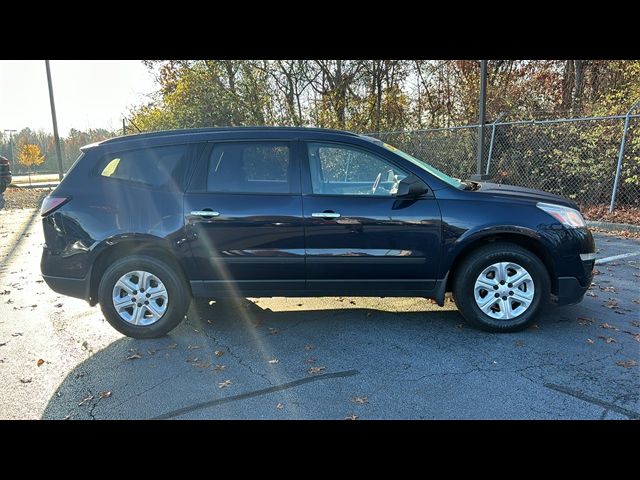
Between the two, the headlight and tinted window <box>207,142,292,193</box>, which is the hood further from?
tinted window <box>207,142,292,193</box>

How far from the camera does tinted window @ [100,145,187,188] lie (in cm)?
380

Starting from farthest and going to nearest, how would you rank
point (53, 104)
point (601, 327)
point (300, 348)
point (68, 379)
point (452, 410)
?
point (53, 104) < point (601, 327) < point (300, 348) < point (68, 379) < point (452, 410)

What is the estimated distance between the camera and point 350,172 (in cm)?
394

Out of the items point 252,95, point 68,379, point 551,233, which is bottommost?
point 68,379

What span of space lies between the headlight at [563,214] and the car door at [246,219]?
2212 mm

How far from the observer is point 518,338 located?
3.64 m

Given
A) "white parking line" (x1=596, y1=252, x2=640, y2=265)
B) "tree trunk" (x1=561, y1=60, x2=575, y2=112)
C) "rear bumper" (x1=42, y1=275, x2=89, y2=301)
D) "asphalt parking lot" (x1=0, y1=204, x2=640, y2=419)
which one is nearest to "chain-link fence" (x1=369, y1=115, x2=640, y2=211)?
"tree trunk" (x1=561, y1=60, x2=575, y2=112)

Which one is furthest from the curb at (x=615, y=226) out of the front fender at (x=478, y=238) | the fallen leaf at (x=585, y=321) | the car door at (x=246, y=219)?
the car door at (x=246, y=219)

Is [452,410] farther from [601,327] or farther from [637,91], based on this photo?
[637,91]

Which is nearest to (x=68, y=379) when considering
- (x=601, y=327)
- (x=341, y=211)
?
(x=341, y=211)

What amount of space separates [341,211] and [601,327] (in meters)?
2.67

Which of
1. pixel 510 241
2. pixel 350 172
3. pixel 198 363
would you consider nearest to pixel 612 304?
pixel 510 241

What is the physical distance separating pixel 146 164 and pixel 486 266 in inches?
128

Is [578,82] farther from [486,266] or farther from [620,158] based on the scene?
[486,266]
